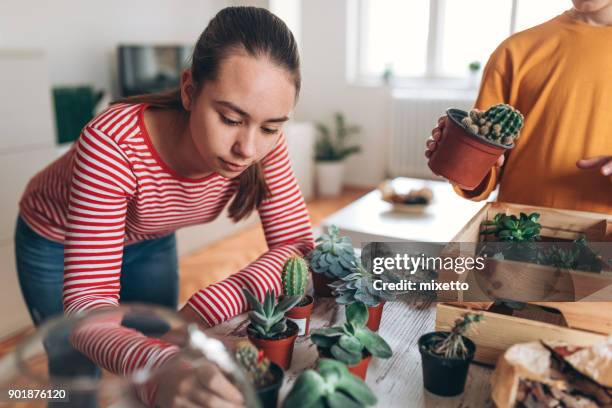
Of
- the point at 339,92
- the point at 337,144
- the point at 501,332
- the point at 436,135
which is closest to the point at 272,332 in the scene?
the point at 501,332

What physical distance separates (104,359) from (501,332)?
43cm

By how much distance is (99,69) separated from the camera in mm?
3148

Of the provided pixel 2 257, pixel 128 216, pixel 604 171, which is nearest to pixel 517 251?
pixel 604 171

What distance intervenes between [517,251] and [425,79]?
367 cm

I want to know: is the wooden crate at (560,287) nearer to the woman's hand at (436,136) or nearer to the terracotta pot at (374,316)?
the terracotta pot at (374,316)

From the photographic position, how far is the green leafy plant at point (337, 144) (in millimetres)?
4262

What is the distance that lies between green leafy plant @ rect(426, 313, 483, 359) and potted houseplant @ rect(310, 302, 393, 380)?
5 cm

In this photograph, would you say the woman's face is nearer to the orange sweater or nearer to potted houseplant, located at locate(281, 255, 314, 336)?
potted houseplant, located at locate(281, 255, 314, 336)

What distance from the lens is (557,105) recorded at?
102 cm

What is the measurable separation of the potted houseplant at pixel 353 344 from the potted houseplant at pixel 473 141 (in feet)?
1.23

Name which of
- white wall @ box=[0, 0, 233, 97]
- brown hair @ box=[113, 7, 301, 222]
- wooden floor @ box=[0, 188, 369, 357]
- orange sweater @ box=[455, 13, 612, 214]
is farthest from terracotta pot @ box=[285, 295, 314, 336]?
white wall @ box=[0, 0, 233, 97]

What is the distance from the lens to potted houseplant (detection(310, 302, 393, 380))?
0.57 m

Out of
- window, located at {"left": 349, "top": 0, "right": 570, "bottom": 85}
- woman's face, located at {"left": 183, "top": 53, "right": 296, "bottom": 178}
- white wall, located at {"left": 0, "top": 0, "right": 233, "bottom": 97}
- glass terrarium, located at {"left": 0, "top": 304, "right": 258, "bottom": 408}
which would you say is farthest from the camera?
window, located at {"left": 349, "top": 0, "right": 570, "bottom": 85}

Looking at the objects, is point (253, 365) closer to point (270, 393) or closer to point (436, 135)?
point (270, 393)
